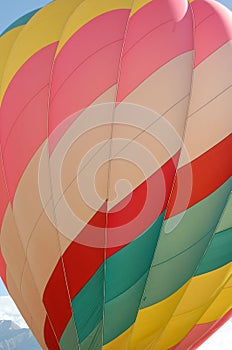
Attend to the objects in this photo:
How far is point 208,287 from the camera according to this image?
7.79 meters

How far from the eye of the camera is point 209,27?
26.7 ft

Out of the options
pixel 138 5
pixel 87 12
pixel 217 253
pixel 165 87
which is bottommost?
pixel 217 253

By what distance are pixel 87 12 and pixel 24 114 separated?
175cm

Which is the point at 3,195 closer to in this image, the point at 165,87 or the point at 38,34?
the point at 38,34

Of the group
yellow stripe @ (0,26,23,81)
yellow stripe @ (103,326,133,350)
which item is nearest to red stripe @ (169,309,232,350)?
yellow stripe @ (103,326,133,350)

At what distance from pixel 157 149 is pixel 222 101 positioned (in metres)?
1.06

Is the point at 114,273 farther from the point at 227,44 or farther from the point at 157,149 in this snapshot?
the point at 227,44

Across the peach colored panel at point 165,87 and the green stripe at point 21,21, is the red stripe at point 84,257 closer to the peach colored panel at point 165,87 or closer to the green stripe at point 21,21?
the peach colored panel at point 165,87

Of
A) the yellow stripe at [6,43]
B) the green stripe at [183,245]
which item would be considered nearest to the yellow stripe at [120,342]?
the green stripe at [183,245]

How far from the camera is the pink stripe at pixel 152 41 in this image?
302 inches

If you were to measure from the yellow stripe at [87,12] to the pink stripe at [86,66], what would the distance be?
0.35 ft

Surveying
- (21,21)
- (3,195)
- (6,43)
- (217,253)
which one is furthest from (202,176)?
(21,21)

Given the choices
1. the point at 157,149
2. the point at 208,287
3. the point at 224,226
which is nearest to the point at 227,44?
the point at 157,149

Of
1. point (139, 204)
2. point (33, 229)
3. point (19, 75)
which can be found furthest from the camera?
point (19, 75)
